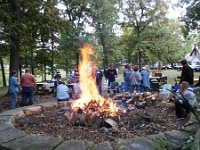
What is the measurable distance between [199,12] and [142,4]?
67.7 ft

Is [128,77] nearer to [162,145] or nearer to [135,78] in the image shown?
[135,78]

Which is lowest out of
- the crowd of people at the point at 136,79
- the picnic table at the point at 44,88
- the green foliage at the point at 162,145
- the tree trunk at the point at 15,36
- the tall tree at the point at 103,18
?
the green foliage at the point at 162,145

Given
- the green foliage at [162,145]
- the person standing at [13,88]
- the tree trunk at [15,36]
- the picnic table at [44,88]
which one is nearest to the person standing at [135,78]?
the person standing at [13,88]

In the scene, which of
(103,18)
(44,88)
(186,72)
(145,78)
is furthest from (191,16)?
(103,18)

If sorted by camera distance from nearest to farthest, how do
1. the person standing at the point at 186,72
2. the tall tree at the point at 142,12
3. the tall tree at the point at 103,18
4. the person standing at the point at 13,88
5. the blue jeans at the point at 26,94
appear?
1. the person standing at the point at 186,72
2. the person standing at the point at 13,88
3. the blue jeans at the point at 26,94
4. the tall tree at the point at 103,18
5. the tall tree at the point at 142,12

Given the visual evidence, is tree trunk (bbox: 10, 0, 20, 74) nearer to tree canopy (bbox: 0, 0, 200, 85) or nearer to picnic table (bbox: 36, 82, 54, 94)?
tree canopy (bbox: 0, 0, 200, 85)

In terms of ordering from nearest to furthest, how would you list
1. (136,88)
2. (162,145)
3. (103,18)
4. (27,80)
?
(162,145), (27,80), (136,88), (103,18)

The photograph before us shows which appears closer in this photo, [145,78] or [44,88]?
[145,78]

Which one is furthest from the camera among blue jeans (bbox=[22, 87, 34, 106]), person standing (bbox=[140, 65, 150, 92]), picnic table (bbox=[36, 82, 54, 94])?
picnic table (bbox=[36, 82, 54, 94])

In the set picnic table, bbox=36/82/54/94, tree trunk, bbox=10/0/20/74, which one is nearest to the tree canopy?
tree trunk, bbox=10/0/20/74

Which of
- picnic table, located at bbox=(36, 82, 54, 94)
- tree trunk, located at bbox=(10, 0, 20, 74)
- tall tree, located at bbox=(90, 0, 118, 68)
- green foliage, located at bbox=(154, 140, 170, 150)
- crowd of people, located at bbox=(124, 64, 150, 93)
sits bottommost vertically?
green foliage, located at bbox=(154, 140, 170, 150)

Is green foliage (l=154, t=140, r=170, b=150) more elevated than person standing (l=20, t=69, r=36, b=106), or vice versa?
person standing (l=20, t=69, r=36, b=106)

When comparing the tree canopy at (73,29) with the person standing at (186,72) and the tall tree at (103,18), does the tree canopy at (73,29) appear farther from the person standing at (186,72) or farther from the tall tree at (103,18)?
the person standing at (186,72)

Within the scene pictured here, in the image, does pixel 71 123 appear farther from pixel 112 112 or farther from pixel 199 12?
pixel 199 12
